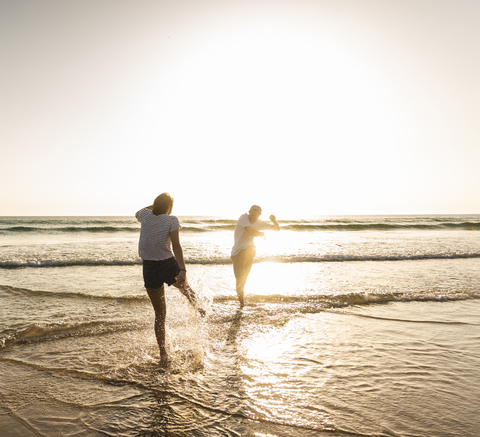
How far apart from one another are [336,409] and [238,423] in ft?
3.25

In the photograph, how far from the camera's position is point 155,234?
388 cm

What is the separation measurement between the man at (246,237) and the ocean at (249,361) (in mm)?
763

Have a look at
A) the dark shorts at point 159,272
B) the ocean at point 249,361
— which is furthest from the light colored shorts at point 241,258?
the dark shorts at point 159,272

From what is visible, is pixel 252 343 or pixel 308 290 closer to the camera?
pixel 252 343

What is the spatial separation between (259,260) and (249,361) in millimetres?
9453

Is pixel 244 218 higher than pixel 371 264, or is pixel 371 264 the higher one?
pixel 244 218

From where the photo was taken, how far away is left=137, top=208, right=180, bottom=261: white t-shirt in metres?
3.87

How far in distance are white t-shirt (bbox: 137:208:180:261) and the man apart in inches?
112

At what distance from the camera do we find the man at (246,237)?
21.7ft

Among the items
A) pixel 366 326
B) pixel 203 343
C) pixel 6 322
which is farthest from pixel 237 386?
pixel 6 322

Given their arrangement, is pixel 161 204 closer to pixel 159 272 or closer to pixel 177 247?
pixel 177 247

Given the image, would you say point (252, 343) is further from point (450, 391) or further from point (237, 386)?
point (450, 391)

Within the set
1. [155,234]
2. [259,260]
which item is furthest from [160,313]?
[259,260]

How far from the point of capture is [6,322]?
576 cm
